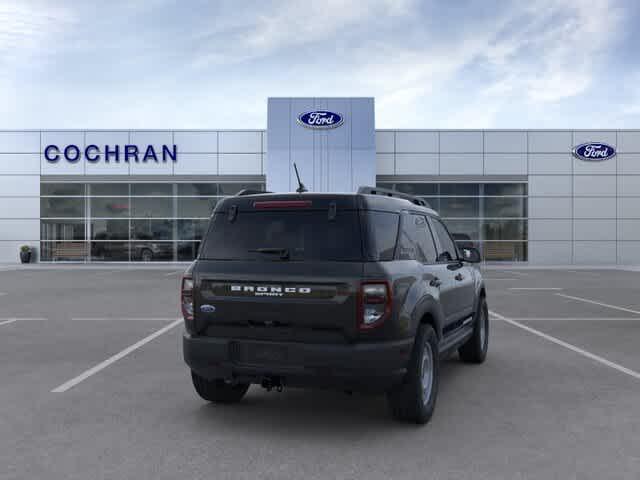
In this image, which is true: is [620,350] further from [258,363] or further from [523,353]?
[258,363]

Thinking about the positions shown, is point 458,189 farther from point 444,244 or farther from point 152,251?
point 444,244

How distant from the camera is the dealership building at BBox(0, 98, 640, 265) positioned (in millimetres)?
30797

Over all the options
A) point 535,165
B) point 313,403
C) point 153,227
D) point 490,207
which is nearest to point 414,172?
point 490,207

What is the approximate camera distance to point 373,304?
167 inches

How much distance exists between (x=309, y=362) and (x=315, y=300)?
0.45 meters

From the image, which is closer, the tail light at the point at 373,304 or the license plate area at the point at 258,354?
the tail light at the point at 373,304

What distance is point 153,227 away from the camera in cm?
3139

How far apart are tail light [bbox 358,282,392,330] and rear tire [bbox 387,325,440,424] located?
0.54 metres

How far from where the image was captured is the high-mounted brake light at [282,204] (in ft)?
15.0

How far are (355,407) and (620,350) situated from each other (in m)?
4.58

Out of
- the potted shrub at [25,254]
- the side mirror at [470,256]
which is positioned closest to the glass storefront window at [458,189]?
the potted shrub at [25,254]

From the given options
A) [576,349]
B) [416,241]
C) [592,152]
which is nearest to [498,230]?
[592,152]

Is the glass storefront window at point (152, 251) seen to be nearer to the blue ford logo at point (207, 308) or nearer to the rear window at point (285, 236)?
the rear window at point (285, 236)

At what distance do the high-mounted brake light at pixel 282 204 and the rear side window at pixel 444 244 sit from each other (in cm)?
171
